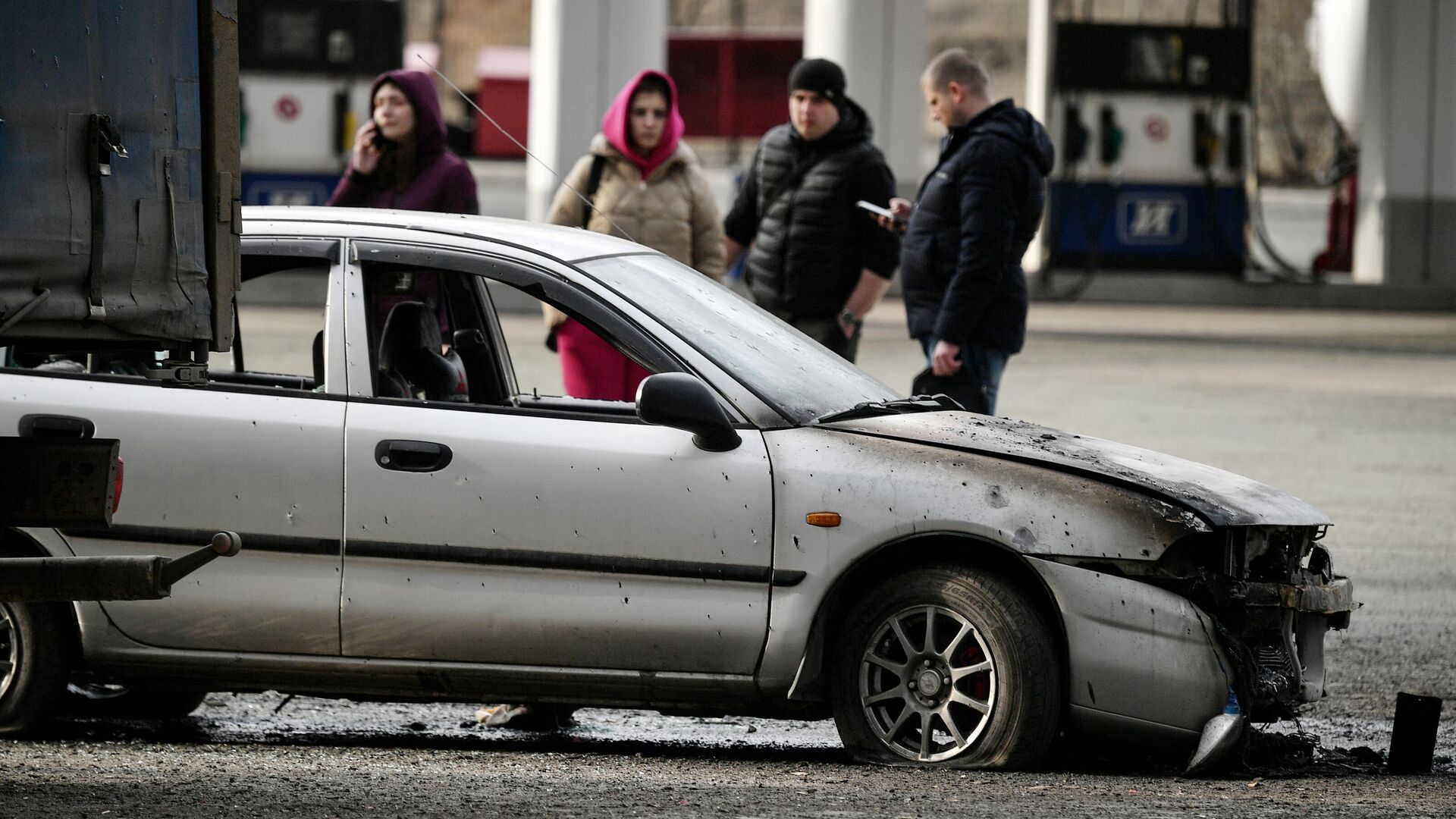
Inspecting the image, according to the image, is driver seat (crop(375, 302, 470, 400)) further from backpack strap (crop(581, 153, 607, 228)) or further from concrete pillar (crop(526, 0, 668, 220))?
concrete pillar (crop(526, 0, 668, 220))

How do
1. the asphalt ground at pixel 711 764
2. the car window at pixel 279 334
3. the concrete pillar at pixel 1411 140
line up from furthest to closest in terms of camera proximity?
the concrete pillar at pixel 1411 140, the car window at pixel 279 334, the asphalt ground at pixel 711 764

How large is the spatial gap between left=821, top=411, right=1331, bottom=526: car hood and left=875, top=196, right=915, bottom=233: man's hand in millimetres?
2367

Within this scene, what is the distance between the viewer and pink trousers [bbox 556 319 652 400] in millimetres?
6508

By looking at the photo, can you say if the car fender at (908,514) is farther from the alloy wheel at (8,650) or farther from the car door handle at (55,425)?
the alloy wheel at (8,650)

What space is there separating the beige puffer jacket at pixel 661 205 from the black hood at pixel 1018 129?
3.54 feet

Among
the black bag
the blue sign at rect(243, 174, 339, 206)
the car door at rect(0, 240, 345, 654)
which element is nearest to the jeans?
the black bag

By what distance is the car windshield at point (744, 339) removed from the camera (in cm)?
545

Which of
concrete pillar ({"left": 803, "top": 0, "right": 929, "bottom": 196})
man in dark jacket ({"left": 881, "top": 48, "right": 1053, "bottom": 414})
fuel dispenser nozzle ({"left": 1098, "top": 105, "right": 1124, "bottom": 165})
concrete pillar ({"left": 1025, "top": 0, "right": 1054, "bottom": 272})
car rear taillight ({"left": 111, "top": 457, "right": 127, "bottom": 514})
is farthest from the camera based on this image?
concrete pillar ({"left": 1025, "top": 0, "right": 1054, "bottom": 272})

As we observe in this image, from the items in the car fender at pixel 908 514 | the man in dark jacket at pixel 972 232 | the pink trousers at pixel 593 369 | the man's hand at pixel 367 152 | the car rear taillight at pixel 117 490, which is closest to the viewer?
the car rear taillight at pixel 117 490

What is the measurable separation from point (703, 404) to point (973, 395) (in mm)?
2654

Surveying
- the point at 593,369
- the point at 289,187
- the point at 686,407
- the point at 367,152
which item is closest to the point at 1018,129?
the point at 593,369

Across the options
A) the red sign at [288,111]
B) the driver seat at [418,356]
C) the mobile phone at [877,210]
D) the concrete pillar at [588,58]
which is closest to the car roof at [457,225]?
the driver seat at [418,356]

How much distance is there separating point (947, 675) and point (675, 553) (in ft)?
2.46

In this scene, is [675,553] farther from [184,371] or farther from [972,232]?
[972,232]
